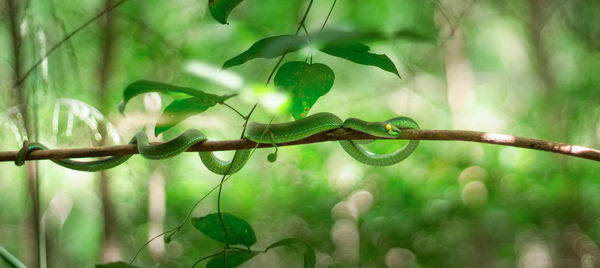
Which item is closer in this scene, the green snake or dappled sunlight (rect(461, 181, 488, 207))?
the green snake

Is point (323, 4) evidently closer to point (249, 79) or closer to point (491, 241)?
point (491, 241)

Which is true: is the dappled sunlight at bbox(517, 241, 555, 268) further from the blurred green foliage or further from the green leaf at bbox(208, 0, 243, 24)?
the green leaf at bbox(208, 0, 243, 24)

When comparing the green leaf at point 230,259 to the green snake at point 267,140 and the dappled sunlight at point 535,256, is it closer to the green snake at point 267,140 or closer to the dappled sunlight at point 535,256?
the green snake at point 267,140

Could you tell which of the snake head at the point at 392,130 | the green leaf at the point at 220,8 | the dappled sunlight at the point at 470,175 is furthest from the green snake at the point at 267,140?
the dappled sunlight at the point at 470,175

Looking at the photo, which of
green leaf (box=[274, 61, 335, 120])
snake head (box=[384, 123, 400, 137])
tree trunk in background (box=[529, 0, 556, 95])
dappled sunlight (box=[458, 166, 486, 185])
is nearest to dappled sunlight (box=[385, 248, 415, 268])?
dappled sunlight (box=[458, 166, 486, 185])

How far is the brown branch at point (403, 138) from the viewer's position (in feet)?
3.35

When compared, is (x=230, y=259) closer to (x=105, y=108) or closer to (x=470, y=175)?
(x=105, y=108)

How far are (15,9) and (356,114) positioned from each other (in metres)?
3.37

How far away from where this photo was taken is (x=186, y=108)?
1034mm

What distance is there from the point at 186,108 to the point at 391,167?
176 inches

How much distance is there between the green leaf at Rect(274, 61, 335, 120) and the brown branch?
273 mm

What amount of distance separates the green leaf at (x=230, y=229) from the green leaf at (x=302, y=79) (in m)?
0.29

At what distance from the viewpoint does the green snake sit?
4.73ft

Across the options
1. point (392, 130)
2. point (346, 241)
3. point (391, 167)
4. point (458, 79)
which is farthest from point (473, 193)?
point (392, 130)
